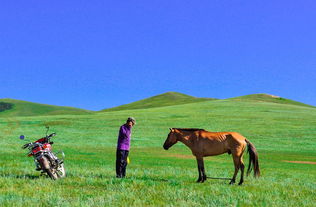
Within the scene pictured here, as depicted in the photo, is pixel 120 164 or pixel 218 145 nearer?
pixel 218 145

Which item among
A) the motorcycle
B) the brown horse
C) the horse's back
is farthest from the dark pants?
the horse's back

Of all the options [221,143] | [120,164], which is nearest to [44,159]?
[120,164]

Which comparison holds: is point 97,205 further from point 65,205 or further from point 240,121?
point 240,121

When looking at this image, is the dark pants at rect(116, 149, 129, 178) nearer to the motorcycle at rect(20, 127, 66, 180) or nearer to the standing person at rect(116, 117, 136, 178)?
the standing person at rect(116, 117, 136, 178)

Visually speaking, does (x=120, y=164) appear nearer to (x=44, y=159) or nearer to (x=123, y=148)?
(x=123, y=148)

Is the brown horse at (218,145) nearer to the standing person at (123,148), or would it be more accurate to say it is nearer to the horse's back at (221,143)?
the horse's back at (221,143)

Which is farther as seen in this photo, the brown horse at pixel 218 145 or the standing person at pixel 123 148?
the standing person at pixel 123 148

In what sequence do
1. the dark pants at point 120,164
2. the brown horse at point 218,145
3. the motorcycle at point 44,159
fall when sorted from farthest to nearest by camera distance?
1. the dark pants at point 120,164
2. the brown horse at point 218,145
3. the motorcycle at point 44,159

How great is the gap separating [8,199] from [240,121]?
58299 mm

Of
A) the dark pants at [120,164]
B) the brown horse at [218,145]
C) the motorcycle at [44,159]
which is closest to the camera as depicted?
the motorcycle at [44,159]

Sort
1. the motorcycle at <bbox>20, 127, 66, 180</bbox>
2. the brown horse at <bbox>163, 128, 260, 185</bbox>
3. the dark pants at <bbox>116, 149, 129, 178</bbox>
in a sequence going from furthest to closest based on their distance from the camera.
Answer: the dark pants at <bbox>116, 149, 129, 178</bbox>
the brown horse at <bbox>163, 128, 260, 185</bbox>
the motorcycle at <bbox>20, 127, 66, 180</bbox>

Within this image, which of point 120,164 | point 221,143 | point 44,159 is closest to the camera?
point 44,159

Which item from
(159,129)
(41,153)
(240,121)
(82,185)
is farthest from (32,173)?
(240,121)

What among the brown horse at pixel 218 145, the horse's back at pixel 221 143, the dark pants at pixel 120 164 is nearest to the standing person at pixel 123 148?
the dark pants at pixel 120 164
